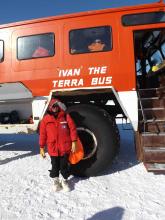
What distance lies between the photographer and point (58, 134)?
465cm

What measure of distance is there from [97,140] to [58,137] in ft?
2.89

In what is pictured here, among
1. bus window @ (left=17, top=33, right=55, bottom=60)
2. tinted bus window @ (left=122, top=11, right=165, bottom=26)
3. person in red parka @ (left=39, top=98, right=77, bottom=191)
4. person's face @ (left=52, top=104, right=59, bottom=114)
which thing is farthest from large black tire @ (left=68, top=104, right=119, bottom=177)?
tinted bus window @ (left=122, top=11, right=165, bottom=26)

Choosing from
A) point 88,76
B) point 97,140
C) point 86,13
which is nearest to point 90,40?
point 86,13

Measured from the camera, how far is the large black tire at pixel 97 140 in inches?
205

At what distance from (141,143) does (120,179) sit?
2.44 feet

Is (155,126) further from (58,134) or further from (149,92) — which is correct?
(58,134)

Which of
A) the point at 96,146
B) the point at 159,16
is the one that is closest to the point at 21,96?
the point at 96,146

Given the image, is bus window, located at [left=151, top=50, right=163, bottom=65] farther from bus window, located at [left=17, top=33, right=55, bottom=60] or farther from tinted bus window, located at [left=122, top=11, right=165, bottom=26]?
bus window, located at [left=17, top=33, right=55, bottom=60]

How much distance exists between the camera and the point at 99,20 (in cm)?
539

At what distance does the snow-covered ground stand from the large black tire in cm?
18

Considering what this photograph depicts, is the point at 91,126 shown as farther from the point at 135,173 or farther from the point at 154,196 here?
the point at 154,196

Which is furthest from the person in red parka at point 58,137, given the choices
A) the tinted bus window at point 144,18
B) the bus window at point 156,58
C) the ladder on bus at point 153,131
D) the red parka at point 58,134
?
the bus window at point 156,58

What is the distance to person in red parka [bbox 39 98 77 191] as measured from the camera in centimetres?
465

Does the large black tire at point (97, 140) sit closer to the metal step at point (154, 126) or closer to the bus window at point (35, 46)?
the metal step at point (154, 126)
